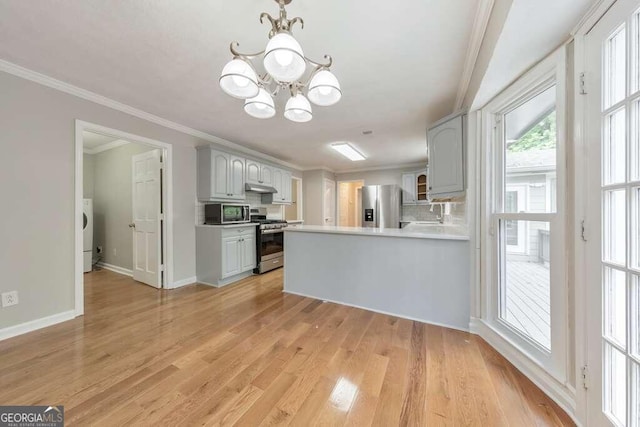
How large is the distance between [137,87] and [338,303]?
128 inches

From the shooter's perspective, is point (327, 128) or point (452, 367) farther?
point (327, 128)

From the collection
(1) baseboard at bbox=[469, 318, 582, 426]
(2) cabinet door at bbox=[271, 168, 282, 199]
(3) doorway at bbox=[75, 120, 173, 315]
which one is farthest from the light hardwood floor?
(2) cabinet door at bbox=[271, 168, 282, 199]

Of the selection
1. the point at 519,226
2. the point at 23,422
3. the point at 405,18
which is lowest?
the point at 23,422

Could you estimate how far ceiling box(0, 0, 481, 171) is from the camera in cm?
144

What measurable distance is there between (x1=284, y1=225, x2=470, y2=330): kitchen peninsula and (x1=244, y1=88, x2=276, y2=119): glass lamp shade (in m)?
1.58

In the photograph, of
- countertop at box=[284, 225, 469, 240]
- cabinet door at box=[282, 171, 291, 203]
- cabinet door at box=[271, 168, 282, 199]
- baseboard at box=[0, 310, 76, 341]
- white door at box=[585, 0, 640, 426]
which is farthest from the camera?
cabinet door at box=[282, 171, 291, 203]

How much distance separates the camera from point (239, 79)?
4.47 ft

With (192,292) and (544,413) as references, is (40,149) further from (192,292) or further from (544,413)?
(544,413)

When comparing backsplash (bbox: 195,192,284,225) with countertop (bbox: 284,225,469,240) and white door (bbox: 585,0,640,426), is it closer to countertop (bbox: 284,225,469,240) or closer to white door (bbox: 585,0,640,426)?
countertop (bbox: 284,225,469,240)

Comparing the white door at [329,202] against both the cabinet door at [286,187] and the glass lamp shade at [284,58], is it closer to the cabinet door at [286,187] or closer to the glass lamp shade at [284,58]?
the cabinet door at [286,187]

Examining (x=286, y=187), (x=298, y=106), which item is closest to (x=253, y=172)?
(x=286, y=187)

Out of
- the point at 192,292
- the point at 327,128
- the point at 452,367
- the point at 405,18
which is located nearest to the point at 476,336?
the point at 452,367

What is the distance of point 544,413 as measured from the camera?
1267 mm

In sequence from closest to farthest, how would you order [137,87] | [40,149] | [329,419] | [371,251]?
[329,419] < [40,149] < [137,87] < [371,251]
